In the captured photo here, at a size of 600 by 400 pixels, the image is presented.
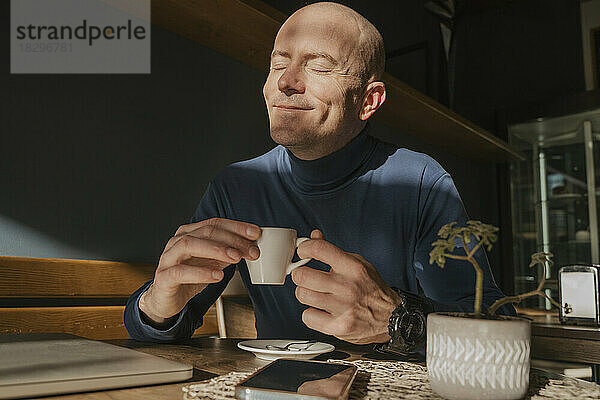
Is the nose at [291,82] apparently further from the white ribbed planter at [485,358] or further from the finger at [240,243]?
the white ribbed planter at [485,358]

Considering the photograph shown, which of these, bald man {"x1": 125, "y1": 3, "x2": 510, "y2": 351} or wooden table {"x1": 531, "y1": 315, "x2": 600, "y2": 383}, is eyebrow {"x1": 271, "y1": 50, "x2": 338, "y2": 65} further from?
wooden table {"x1": 531, "y1": 315, "x2": 600, "y2": 383}

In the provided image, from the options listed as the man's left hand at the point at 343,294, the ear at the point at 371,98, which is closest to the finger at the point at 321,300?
the man's left hand at the point at 343,294

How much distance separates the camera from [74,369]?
551 mm

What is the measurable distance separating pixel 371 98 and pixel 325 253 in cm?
78

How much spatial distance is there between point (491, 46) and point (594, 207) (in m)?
1.57

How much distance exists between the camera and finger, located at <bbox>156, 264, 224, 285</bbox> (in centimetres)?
78

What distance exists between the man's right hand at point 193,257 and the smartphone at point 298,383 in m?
0.20

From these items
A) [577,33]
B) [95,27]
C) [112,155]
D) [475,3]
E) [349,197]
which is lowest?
[349,197]

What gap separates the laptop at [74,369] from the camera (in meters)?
0.50

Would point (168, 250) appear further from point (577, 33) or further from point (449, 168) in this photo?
point (577, 33)

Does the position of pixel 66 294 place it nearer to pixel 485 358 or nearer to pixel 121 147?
pixel 121 147

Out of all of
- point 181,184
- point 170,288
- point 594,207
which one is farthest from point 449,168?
point 170,288

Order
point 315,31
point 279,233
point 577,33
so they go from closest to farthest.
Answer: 1. point 279,233
2. point 315,31
3. point 577,33

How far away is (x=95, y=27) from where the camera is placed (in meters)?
1.76
